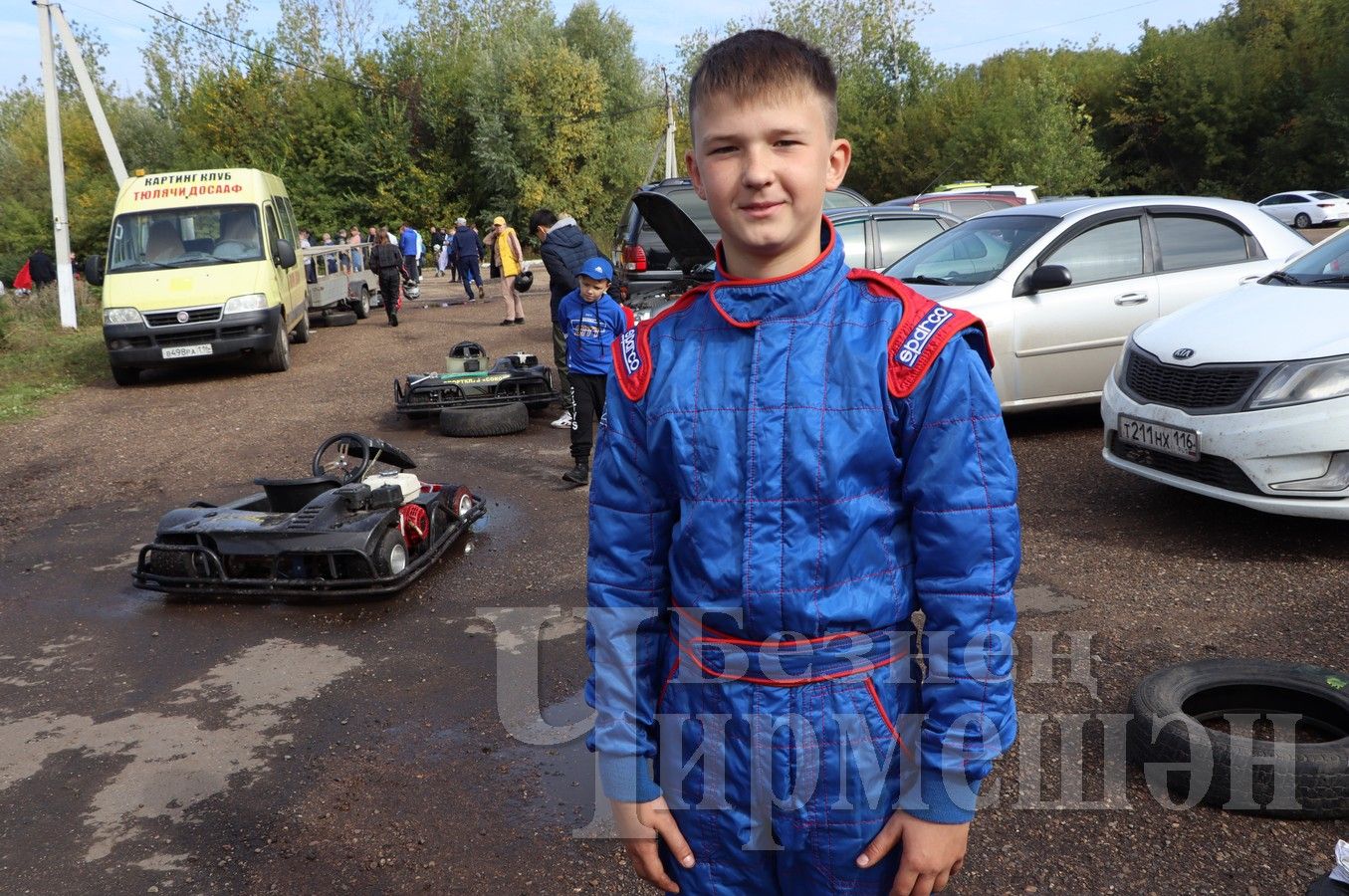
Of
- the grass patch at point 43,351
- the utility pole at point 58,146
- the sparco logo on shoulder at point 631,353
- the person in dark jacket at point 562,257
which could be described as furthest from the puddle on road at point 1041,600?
the utility pole at point 58,146

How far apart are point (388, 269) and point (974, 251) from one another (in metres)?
13.8

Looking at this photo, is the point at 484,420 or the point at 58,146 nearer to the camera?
the point at 484,420

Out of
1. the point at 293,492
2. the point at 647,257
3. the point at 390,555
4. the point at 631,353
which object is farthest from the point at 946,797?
the point at 647,257

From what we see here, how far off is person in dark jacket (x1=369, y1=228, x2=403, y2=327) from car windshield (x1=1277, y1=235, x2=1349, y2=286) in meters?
16.2

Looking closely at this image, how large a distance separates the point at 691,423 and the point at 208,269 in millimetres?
A: 14743

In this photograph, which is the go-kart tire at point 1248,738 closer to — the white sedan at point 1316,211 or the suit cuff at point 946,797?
the suit cuff at point 946,797

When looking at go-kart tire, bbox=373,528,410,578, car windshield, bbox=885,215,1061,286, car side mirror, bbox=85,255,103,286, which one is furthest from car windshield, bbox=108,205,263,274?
go-kart tire, bbox=373,528,410,578

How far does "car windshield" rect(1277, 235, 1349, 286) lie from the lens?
634 cm

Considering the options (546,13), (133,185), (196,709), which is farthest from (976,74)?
(196,709)

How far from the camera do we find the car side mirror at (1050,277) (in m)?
7.94

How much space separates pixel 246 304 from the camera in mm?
14680

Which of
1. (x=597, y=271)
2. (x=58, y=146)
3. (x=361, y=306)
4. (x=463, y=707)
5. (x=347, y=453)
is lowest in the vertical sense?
→ (x=463, y=707)

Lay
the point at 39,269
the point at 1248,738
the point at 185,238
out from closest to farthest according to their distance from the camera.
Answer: the point at 1248,738, the point at 185,238, the point at 39,269

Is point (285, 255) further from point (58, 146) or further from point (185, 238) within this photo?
point (58, 146)
